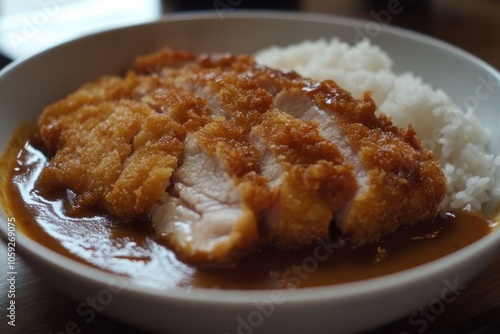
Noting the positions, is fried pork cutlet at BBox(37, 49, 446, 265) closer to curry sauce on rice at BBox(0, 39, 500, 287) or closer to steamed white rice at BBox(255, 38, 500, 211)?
curry sauce on rice at BBox(0, 39, 500, 287)

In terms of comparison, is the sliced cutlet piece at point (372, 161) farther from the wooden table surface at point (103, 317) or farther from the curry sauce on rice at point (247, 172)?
the wooden table surface at point (103, 317)

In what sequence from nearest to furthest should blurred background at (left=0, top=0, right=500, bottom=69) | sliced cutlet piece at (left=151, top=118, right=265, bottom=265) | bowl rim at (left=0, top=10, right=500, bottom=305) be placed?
1. bowl rim at (left=0, top=10, right=500, bottom=305)
2. sliced cutlet piece at (left=151, top=118, right=265, bottom=265)
3. blurred background at (left=0, top=0, right=500, bottom=69)

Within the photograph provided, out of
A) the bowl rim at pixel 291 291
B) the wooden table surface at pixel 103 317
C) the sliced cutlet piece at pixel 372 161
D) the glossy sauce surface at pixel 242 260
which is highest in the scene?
the sliced cutlet piece at pixel 372 161

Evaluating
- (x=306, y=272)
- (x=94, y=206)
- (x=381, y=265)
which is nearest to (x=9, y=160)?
(x=94, y=206)

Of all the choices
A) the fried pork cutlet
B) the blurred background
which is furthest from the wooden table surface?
the blurred background

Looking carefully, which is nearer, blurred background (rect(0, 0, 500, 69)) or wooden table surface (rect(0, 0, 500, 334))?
wooden table surface (rect(0, 0, 500, 334))

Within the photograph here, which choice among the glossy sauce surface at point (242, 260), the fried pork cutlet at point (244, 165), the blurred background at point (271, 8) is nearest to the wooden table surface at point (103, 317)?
the glossy sauce surface at point (242, 260)
